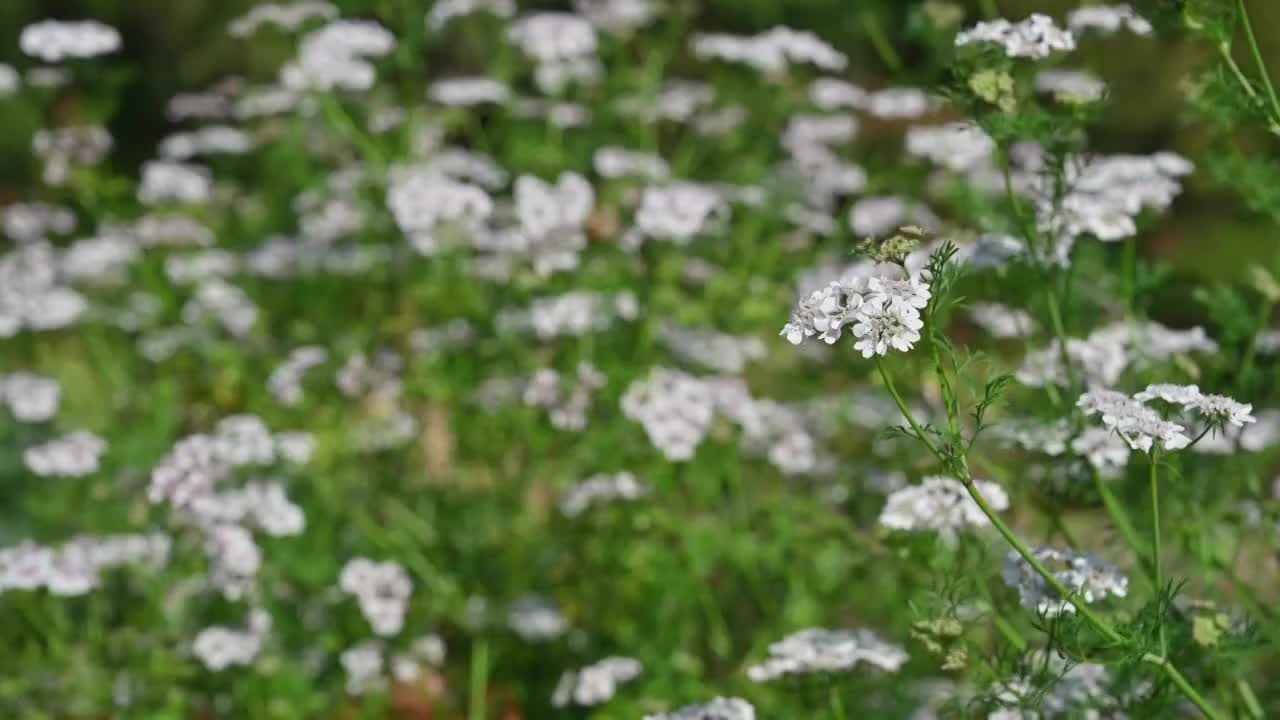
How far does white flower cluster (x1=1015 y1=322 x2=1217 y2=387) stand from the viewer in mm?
3213

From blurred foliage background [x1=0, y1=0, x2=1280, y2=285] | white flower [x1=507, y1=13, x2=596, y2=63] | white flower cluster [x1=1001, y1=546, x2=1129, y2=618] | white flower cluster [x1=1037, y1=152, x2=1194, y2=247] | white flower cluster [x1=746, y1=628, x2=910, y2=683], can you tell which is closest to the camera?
white flower cluster [x1=1001, y1=546, x2=1129, y2=618]

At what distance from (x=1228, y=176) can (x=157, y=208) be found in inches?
149

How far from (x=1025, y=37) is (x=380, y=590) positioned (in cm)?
205

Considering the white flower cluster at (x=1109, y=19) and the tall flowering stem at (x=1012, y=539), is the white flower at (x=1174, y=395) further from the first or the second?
the white flower cluster at (x=1109, y=19)

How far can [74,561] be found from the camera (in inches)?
147

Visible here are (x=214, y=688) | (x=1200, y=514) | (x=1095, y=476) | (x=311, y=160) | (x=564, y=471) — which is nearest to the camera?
(x=1095, y=476)

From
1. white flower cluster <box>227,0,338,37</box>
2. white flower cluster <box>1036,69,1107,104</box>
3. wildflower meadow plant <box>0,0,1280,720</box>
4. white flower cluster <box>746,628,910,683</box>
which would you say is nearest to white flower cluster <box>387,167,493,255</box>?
wildflower meadow plant <box>0,0,1280,720</box>

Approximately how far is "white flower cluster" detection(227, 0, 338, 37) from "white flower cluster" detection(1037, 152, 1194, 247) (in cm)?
227

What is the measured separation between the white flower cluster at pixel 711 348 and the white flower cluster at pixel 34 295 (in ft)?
5.62

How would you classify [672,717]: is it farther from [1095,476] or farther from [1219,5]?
[1219,5]

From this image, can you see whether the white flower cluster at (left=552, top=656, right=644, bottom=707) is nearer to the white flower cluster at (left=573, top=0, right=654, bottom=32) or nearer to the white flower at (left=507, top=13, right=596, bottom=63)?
the white flower at (left=507, top=13, right=596, bottom=63)

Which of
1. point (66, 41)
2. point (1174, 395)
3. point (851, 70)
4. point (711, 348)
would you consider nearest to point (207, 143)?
point (66, 41)

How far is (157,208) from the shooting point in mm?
5785

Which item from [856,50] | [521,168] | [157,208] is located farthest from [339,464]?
[856,50]
